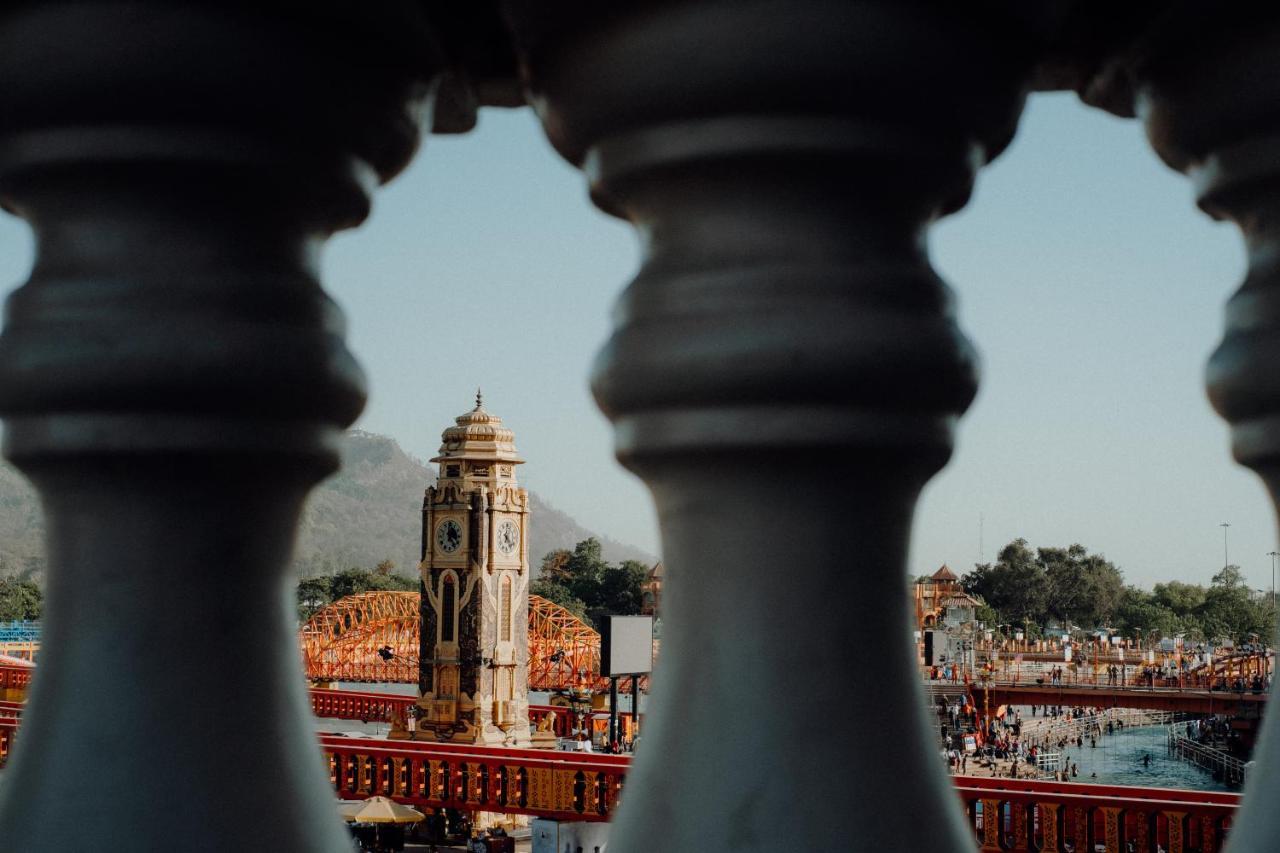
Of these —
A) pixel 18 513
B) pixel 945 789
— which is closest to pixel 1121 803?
pixel 945 789

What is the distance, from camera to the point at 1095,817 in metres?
4.54

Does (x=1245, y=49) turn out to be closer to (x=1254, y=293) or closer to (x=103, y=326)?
(x=1254, y=293)

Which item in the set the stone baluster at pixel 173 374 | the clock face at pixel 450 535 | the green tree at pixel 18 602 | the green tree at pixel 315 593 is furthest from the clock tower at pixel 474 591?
the green tree at pixel 315 593

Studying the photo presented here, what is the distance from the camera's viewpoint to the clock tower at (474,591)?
40.2 feet

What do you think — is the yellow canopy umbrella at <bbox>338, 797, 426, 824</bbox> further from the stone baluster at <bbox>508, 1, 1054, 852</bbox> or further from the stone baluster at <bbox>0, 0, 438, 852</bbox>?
the stone baluster at <bbox>508, 1, 1054, 852</bbox>

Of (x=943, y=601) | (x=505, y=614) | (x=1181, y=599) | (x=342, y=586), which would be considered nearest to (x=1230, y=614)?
(x=1181, y=599)

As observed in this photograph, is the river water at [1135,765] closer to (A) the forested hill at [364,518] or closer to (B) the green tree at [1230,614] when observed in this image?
(B) the green tree at [1230,614]

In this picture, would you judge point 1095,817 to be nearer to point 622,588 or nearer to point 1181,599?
point 622,588

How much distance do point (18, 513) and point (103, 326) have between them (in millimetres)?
148268

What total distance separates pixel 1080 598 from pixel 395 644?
106 feet

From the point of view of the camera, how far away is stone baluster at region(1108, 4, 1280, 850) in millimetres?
548

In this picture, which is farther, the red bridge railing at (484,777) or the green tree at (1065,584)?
the green tree at (1065,584)

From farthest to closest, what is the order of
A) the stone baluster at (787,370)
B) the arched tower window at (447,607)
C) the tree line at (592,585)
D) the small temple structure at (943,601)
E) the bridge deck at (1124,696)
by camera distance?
the tree line at (592,585) → the small temple structure at (943,601) → the bridge deck at (1124,696) → the arched tower window at (447,607) → the stone baluster at (787,370)

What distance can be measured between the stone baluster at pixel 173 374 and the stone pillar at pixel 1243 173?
363mm
